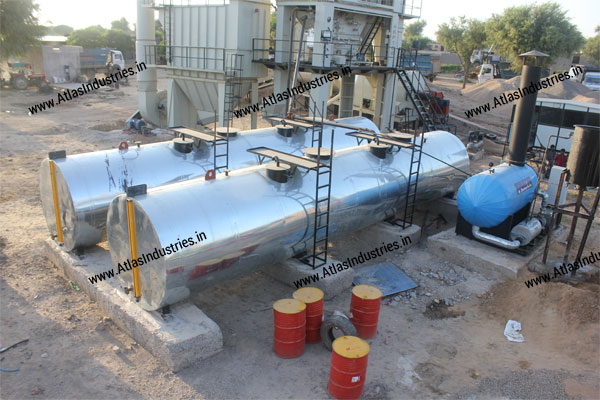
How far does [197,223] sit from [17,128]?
23.0 metres

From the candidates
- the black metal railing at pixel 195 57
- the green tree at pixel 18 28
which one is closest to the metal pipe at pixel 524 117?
the black metal railing at pixel 195 57

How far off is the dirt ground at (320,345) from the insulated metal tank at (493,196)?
1294 mm

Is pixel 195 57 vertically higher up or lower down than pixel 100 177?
higher up

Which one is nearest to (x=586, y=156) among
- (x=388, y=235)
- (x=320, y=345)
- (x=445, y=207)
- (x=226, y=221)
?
(x=388, y=235)

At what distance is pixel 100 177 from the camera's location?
972cm

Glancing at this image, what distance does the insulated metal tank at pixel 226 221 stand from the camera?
7316mm

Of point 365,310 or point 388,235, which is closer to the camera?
point 365,310

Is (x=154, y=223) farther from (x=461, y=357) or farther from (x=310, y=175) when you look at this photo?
(x=461, y=357)

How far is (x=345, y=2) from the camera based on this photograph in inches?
722

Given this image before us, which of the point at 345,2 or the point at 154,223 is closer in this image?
the point at 154,223

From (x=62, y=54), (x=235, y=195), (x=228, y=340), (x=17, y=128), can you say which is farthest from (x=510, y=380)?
(x=62, y=54)

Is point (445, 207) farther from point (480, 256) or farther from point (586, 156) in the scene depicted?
point (586, 156)

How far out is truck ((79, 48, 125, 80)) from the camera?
47297mm

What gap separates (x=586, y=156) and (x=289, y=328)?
7.07 m
